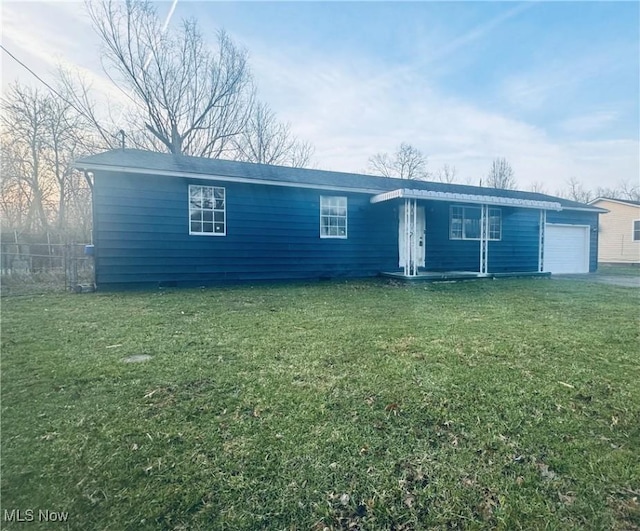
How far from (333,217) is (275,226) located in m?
1.88

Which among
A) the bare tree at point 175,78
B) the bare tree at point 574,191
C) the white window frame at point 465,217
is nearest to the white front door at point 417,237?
the white window frame at point 465,217

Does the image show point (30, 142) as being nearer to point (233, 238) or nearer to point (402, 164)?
point (233, 238)

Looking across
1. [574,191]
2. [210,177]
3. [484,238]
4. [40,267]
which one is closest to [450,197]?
[484,238]

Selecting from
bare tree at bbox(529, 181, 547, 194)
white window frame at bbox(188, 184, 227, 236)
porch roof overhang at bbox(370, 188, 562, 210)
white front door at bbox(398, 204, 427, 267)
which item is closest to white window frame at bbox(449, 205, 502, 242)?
white front door at bbox(398, 204, 427, 267)

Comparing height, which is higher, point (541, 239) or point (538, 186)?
point (538, 186)

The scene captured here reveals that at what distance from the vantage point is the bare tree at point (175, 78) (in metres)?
15.5

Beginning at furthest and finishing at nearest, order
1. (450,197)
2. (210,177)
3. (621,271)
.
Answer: (621,271)
(450,197)
(210,177)

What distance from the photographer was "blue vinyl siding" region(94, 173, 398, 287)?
7980mm

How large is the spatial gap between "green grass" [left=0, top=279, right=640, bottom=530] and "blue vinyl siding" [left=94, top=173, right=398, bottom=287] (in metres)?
3.92

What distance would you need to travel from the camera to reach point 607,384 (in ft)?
9.18

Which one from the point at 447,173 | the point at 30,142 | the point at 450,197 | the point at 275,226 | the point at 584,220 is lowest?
the point at 275,226

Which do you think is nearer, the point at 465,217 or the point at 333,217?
the point at 333,217

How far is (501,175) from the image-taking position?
34375 millimetres

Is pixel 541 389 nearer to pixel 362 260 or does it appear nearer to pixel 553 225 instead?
pixel 362 260
